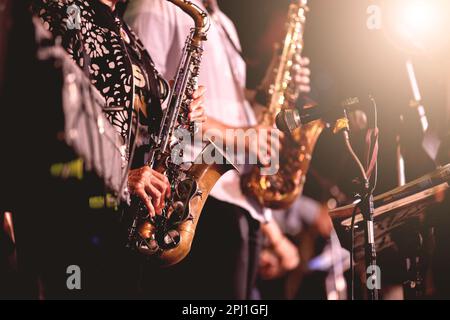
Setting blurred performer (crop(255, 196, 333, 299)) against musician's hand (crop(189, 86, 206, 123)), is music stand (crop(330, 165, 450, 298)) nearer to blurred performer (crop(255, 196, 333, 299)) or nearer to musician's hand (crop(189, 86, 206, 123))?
musician's hand (crop(189, 86, 206, 123))

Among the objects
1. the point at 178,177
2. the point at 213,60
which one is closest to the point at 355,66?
the point at 213,60

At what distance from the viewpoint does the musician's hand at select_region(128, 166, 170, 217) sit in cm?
218

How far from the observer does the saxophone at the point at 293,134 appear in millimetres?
3508

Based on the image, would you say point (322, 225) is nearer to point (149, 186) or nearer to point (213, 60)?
point (213, 60)

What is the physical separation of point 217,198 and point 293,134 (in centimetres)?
98

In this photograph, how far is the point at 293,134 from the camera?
3711mm

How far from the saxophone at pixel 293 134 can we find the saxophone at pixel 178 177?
3.01 feet

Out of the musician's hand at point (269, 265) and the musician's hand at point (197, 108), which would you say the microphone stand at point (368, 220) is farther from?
the musician's hand at point (269, 265)

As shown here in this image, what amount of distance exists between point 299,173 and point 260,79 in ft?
2.34

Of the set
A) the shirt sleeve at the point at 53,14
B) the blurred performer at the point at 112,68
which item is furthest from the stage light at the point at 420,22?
the shirt sleeve at the point at 53,14

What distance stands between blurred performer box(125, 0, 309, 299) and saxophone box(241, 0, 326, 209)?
1.17 ft

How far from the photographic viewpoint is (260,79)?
3928 millimetres

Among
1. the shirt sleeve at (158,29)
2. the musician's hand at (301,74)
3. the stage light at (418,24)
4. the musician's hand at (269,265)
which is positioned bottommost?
the musician's hand at (269,265)
